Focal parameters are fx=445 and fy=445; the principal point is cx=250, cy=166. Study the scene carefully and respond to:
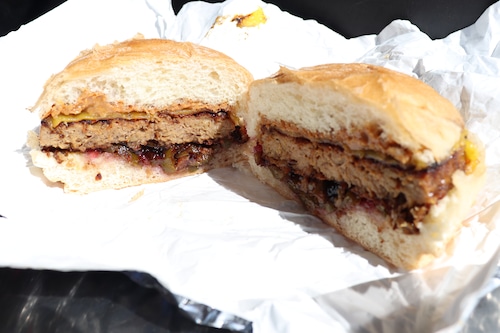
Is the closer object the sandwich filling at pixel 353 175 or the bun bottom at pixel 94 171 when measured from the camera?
the sandwich filling at pixel 353 175

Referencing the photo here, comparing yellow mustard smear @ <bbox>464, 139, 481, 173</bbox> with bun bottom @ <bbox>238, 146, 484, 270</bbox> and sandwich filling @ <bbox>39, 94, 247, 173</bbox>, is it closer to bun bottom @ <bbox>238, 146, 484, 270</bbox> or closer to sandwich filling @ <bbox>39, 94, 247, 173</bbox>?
bun bottom @ <bbox>238, 146, 484, 270</bbox>

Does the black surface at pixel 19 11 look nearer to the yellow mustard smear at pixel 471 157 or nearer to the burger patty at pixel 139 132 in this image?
the burger patty at pixel 139 132

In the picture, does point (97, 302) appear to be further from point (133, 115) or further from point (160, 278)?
point (133, 115)

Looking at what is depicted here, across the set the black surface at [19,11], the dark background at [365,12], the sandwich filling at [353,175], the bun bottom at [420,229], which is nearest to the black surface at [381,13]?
the dark background at [365,12]

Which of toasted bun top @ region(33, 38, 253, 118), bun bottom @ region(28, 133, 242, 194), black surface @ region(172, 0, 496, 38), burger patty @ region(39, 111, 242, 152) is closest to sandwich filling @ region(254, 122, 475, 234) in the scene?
burger patty @ region(39, 111, 242, 152)

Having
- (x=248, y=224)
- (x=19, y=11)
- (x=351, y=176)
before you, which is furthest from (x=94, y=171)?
(x=19, y=11)

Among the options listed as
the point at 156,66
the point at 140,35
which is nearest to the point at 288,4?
the point at 140,35
